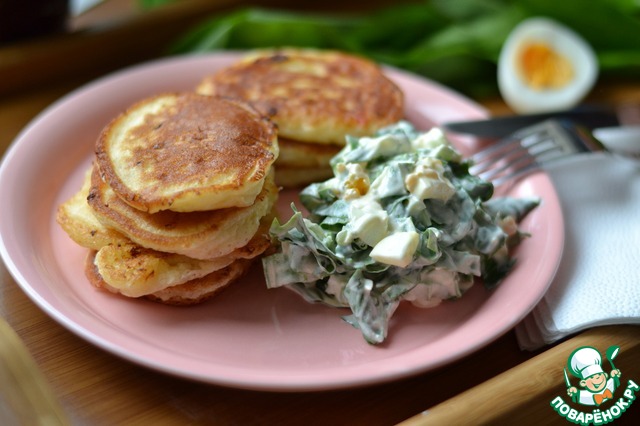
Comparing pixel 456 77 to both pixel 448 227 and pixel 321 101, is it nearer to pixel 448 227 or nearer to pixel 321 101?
pixel 321 101

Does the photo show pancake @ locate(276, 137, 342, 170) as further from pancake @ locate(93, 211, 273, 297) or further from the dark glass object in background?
the dark glass object in background

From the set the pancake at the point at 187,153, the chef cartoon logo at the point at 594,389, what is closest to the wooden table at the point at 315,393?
the chef cartoon logo at the point at 594,389

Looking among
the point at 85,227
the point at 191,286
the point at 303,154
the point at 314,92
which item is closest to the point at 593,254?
the point at 303,154

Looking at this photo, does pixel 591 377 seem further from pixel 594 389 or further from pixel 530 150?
pixel 530 150

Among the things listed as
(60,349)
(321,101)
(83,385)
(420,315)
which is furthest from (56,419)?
(321,101)

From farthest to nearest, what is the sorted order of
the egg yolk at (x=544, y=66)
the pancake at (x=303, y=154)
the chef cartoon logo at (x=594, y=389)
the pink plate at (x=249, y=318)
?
1. the egg yolk at (x=544, y=66)
2. the pancake at (x=303, y=154)
3. the chef cartoon logo at (x=594, y=389)
4. the pink plate at (x=249, y=318)

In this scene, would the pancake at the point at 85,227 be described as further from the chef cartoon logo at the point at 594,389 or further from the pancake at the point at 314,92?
the chef cartoon logo at the point at 594,389
